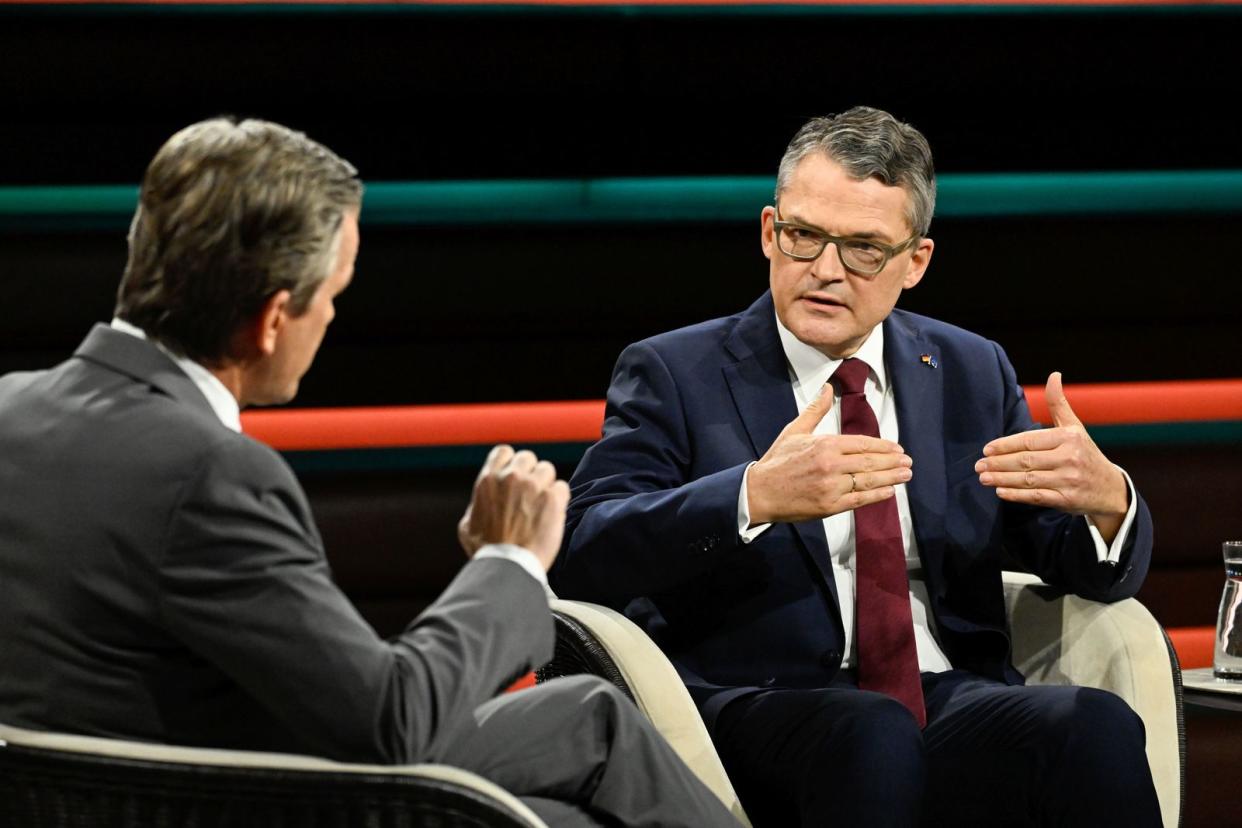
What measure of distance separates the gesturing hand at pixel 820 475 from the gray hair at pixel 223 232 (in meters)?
0.77

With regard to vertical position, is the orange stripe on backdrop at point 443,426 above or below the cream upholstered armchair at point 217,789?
below

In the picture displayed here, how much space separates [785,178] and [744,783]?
2.81ft

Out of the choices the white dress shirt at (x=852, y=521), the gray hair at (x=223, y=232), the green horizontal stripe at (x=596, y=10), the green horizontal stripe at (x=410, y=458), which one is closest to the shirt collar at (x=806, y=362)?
the white dress shirt at (x=852, y=521)

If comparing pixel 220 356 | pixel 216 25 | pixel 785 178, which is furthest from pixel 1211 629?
pixel 220 356

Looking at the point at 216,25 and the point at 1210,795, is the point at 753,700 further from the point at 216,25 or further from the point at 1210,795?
the point at 216,25

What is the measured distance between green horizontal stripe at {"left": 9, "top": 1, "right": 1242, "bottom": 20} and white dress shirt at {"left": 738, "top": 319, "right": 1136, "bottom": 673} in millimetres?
1559

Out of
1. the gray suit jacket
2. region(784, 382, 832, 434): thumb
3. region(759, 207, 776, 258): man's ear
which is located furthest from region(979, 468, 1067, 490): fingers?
the gray suit jacket

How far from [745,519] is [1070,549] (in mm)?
519

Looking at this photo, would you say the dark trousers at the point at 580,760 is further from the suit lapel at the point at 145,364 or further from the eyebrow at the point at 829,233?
the eyebrow at the point at 829,233

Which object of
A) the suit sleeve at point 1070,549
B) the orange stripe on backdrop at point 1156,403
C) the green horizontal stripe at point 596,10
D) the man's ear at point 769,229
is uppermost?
the green horizontal stripe at point 596,10

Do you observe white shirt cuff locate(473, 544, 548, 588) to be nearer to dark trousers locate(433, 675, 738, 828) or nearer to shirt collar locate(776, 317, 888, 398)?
dark trousers locate(433, 675, 738, 828)

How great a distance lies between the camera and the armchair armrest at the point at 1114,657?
7.03 ft

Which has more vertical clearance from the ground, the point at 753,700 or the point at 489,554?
the point at 489,554

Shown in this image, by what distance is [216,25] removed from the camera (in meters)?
3.60
